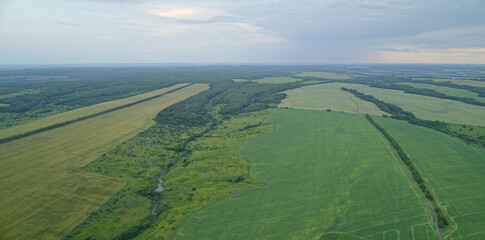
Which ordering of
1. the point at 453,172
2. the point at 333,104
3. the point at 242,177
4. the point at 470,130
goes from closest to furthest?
1. the point at 453,172
2. the point at 242,177
3. the point at 470,130
4. the point at 333,104

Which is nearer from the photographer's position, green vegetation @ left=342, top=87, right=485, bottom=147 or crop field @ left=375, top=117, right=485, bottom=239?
crop field @ left=375, top=117, right=485, bottom=239

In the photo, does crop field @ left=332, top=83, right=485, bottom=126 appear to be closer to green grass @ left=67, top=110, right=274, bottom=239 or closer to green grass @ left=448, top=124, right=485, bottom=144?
green grass @ left=448, top=124, right=485, bottom=144

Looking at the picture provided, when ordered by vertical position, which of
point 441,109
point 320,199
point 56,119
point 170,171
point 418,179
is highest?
point 441,109

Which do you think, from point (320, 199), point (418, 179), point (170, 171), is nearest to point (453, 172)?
point (418, 179)

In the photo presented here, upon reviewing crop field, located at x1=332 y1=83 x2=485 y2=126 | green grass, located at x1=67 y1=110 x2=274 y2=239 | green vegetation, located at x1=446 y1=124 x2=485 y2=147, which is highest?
crop field, located at x1=332 y1=83 x2=485 y2=126

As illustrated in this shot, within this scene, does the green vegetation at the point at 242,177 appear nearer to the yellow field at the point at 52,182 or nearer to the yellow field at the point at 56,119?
the yellow field at the point at 52,182

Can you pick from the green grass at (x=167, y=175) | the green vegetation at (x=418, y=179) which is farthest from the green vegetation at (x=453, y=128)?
the green grass at (x=167, y=175)

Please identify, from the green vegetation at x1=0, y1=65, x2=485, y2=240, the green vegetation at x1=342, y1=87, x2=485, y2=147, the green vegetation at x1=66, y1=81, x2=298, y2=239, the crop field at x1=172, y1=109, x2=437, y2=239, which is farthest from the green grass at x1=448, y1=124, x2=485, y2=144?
the green vegetation at x1=66, y1=81, x2=298, y2=239

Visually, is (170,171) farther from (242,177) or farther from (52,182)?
(52,182)
